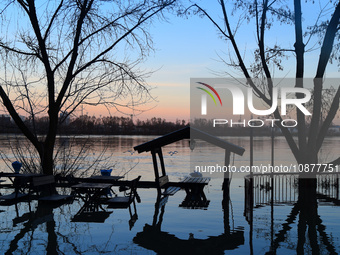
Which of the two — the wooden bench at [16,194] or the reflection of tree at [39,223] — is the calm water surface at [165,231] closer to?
the reflection of tree at [39,223]

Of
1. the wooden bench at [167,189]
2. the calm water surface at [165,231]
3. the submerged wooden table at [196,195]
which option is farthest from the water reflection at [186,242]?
the submerged wooden table at [196,195]

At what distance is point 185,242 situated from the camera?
10.1 metres

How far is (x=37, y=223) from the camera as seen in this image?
1198 centimetres

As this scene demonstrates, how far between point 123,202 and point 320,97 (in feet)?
43.7

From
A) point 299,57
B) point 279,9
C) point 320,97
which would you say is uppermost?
point 279,9

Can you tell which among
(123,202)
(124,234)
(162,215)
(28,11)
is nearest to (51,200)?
(123,202)

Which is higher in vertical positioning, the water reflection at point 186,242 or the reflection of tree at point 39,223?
the reflection of tree at point 39,223

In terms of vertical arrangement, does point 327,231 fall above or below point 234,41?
below

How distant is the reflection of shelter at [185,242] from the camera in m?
9.38

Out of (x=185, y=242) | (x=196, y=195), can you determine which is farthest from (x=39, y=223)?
(x=196, y=195)

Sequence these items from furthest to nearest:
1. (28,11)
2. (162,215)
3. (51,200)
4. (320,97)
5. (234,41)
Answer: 1. (234,41)
2. (320,97)
3. (28,11)
4. (51,200)
5. (162,215)

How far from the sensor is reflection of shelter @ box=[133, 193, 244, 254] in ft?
30.8

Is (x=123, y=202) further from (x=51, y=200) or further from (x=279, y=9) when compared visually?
(x=279, y=9)

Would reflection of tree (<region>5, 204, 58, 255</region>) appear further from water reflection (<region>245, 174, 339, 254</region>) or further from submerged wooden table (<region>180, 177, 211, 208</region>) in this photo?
submerged wooden table (<region>180, 177, 211, 208</region>)
